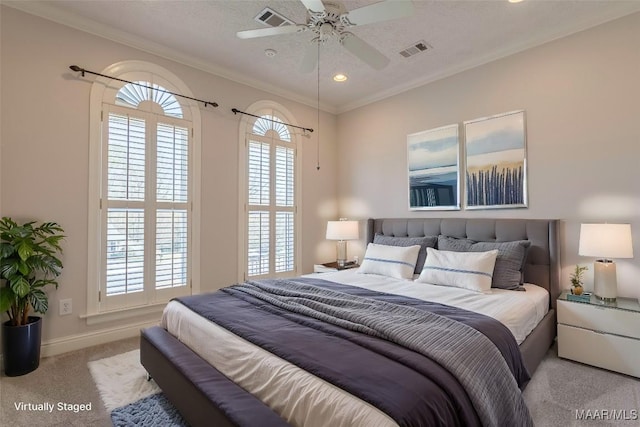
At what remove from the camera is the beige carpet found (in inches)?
76.7

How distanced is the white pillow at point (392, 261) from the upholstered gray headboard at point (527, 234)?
0.49m

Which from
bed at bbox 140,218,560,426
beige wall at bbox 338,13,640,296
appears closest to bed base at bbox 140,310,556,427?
bed at bbox 140,218,560,426

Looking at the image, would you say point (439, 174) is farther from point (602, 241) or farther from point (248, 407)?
point (248, 407)

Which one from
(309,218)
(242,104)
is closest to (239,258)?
(309,218)

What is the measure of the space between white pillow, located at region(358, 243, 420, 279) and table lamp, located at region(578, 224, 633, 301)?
1.42 metres

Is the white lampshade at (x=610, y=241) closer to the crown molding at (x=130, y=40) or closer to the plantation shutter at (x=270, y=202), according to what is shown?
the plantation shutter at (x=270, y=202)

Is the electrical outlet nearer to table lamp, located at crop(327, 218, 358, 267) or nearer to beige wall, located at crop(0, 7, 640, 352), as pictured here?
beige wall, located at crop(0, 7, 640, 352)

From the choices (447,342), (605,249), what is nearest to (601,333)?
(605,249)

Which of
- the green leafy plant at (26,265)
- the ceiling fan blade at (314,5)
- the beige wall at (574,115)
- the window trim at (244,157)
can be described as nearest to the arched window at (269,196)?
the window trim at (244,157)

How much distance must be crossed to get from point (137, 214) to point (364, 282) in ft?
7.83

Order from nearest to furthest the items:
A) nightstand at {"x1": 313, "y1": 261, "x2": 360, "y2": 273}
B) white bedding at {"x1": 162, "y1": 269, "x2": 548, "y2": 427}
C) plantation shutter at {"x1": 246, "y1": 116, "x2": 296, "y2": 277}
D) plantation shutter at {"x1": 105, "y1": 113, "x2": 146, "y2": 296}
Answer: white bedding at {"x1": 162, "y1": 269, "x2": 548, "y2": 427}
plantation shutter at {"x1": 105, "y1": 113, "x2": 146, "y2": 296}
plantation shutter at {"x1": 246, "y1": 116, "x2": 296, "y2": 277}
nightstand at {"x1": 313, "y1": 261, "x2": 360, "y2": 273}

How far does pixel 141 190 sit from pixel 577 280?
4.23 metres

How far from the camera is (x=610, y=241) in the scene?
246 centimetres

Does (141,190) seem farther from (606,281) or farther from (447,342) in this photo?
(606,281)
